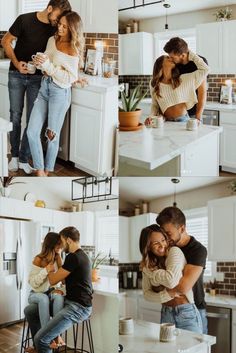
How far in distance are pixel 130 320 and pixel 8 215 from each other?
2.17 feet

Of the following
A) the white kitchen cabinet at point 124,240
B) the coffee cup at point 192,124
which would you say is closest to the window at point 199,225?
the white kitchen cabinet at point 124,240

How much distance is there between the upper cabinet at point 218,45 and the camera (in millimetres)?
1825

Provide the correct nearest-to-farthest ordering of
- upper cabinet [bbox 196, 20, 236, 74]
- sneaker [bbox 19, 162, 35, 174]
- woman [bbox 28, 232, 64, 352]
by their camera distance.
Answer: upper cabinet [bbox 196, 20, 236, 74]
sneaker [bbox 19, 162, 35, 174]
woman [bbox 28, 232, 64, 352]

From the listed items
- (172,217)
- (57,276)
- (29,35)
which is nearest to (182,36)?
(29,35)

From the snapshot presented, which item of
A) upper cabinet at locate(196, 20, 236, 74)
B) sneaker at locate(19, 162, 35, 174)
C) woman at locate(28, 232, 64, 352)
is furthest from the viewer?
woman at locate(28, 232, 64, 352)

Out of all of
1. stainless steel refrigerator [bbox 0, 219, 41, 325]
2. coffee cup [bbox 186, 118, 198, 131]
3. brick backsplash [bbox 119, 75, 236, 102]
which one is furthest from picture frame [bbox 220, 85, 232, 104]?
stainless steel refrigerator [bbox 0, 219, 41, 325]

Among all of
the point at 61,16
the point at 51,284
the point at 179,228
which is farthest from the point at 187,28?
the point at 51,284

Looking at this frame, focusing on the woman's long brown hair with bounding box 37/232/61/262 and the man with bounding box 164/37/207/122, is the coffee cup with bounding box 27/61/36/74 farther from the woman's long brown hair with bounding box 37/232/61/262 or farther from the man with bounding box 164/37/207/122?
the woman's long brown hair with bounding box 37/232/61/262

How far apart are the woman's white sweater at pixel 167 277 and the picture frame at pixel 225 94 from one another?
611 mm

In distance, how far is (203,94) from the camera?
1.87m

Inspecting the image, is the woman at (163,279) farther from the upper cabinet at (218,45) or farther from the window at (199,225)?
the upper cabinet at (218,45)

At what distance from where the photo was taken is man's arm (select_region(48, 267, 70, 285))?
2035 mm

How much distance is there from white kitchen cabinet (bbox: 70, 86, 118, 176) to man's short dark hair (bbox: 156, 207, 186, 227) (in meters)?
0.31

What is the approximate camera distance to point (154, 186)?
202cm
